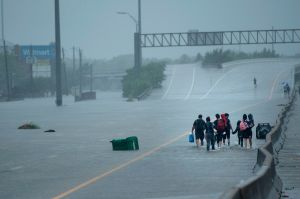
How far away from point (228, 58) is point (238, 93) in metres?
77.5

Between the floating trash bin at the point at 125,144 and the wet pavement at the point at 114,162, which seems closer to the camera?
the wet pavement at the point at 114,162

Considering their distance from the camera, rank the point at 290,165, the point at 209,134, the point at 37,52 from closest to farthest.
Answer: the point at 290,165 < the point at 209,134 < the point at 37,52

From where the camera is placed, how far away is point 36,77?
167625mm

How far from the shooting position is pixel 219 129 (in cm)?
2997

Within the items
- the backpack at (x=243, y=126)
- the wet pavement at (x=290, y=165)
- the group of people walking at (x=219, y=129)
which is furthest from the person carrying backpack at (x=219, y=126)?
the wet pavement at (x=290, y=165)

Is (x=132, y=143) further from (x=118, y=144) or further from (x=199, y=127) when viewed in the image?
(x=199, y=127)

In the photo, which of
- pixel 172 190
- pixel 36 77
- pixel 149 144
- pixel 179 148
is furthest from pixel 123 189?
pixel 36 77

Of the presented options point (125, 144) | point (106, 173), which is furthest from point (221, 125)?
point (106, 173)

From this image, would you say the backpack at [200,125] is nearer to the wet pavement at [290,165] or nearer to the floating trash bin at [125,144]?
the floating trash bin at [125,144]

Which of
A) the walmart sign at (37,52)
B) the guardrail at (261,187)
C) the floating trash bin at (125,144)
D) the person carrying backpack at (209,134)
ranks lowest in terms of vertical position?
the floating trash bin at (125,144)

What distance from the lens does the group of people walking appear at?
1150 inches

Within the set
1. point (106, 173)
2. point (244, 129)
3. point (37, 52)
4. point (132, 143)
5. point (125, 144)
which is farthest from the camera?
point (37, 52)

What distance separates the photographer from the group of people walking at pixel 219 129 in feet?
95.8

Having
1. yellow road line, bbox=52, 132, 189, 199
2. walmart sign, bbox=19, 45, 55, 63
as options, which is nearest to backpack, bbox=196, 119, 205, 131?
yellow road line, bbox=52, 132, 189, 199
